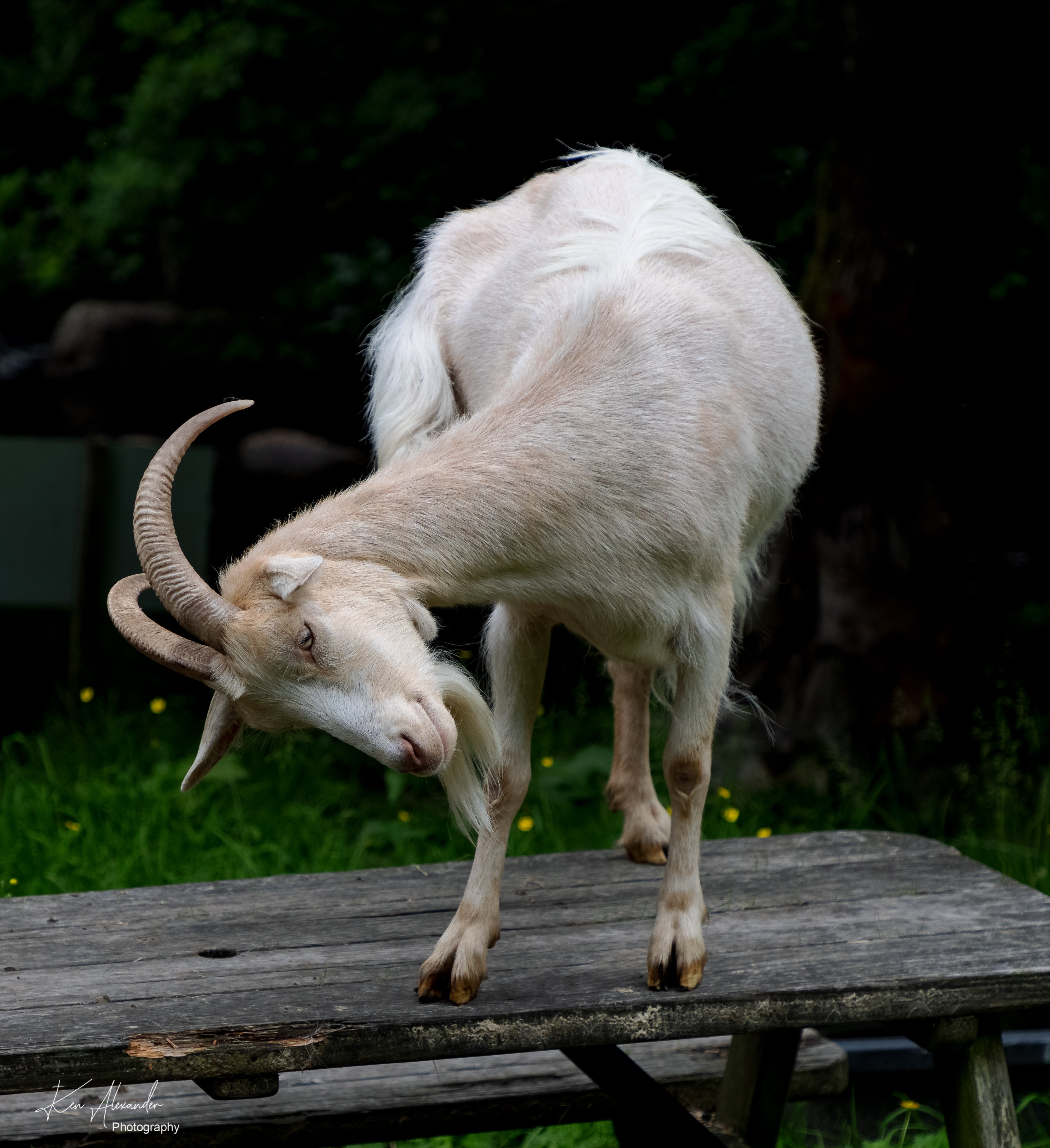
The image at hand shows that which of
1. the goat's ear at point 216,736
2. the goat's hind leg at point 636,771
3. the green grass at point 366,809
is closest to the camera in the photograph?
the goat's ear at point 216,736

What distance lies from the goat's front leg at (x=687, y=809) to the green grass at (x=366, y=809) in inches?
58.1

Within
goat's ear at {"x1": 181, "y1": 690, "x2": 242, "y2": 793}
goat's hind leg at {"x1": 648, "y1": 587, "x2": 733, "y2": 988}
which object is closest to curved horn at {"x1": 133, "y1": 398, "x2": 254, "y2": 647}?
goat's ear at {"x1": 181, "y1": 690, "x2": 242, "y2": 793}

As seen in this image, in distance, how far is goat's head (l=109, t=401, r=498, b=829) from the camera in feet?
7.32

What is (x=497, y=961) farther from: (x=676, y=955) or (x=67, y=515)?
(x=67, y=515)

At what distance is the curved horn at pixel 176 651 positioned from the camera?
224 cm

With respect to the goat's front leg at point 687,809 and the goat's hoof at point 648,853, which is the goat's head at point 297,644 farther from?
the goat's hoof at point 648,853

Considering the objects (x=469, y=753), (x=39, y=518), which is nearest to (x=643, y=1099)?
(x=469, y=753)

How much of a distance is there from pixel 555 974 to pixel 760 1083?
96cm

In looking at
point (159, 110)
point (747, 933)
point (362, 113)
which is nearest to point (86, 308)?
point (159, 110)

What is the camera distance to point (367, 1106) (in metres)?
3.20

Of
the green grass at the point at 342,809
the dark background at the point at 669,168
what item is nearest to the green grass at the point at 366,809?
the green grass at the point at 342,809

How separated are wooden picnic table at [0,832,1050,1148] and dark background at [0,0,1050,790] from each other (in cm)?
104

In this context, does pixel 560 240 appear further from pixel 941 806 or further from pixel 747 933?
pixel 941 806

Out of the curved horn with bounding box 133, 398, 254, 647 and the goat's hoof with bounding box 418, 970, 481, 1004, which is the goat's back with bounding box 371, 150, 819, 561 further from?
the goat's hoof with bounding box 418, 970, 481, 1004
